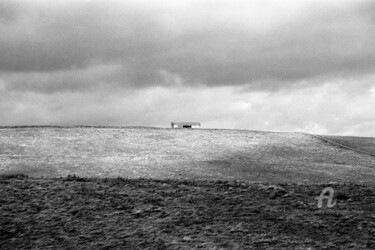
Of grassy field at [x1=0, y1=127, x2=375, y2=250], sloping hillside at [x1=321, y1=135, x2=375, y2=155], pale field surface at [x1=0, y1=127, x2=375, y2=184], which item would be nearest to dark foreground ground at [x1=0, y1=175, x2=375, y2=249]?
grassy field at [x1=0, y1=127, x2=375, y2=250]

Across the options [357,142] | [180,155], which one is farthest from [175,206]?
[357,142]

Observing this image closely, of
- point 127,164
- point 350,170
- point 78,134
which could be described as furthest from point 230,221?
point 78,134

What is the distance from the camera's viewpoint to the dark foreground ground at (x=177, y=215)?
24.4 ft

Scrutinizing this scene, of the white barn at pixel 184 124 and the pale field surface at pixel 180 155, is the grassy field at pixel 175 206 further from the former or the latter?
the white barn at pixel 184 124

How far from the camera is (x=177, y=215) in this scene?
837 centimetres

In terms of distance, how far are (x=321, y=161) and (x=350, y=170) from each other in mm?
1639

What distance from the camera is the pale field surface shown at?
1356 centimetres

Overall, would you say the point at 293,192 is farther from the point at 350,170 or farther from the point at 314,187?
the point at 350,170

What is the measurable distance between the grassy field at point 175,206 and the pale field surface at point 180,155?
7 cm

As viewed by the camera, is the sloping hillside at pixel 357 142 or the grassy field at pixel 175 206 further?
the sloping hillside at pixel 357 142

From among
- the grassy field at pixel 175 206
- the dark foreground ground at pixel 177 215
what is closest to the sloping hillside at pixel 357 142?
the grassy field at pixel 175 206

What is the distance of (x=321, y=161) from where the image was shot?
57.8 feet

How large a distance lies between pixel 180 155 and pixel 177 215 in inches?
331

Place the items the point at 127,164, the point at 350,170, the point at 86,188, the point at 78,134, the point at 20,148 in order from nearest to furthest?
the point at 86,188
the point at 127,164
the point at 350,170
the point at 20,148
the point at 78,134
